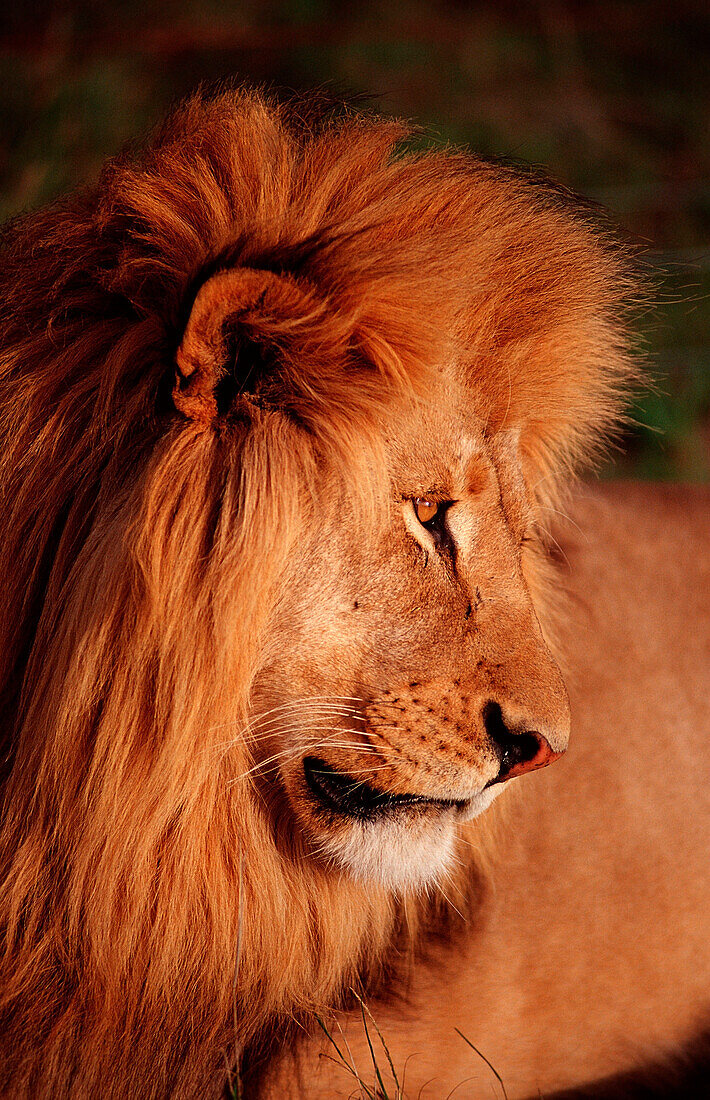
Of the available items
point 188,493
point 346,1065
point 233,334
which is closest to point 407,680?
point 188,493

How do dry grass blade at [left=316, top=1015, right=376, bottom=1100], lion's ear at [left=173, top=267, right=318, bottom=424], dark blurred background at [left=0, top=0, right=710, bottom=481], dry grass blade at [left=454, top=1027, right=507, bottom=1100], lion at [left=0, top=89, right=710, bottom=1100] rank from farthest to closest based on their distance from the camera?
1. dark blurred background at [left=0, top=0, right=710, bottom=481]
2. dry grass blade at [left=454, top=1027, right=507, bottom=1100]
3. dry grass blade at [left=316, top=1015, right=376, bottom=1100]
4. lion at [left=0, top=89, right=710, bottom=1100]
5. lion's ear at [left=173, top=267, right=318, bottom=424]

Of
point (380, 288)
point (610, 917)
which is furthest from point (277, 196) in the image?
point (610, 917)

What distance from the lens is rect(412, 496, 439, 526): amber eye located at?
1363 mm

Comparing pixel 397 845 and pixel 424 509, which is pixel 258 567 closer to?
pixel 424 509

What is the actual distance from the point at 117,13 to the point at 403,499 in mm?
4958

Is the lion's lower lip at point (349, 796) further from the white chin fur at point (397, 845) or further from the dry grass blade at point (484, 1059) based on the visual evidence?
the dry grass blade at point (484, 1059)

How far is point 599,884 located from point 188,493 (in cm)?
100

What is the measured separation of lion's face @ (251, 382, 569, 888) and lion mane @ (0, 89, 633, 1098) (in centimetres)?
4

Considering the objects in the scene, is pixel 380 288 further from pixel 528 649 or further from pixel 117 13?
pixel 117 13

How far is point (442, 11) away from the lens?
6.26 meters

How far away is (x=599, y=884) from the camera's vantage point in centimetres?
188

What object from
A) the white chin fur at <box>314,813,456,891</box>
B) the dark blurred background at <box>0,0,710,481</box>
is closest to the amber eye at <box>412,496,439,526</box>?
the white chin fur at <box>314,813,456,891</box>

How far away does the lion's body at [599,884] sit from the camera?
1.76 metres

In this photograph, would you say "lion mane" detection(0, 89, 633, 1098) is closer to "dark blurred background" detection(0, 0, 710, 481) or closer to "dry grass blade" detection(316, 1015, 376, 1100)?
"dry grass blade" detection(316, 1015, 376, 1100)
